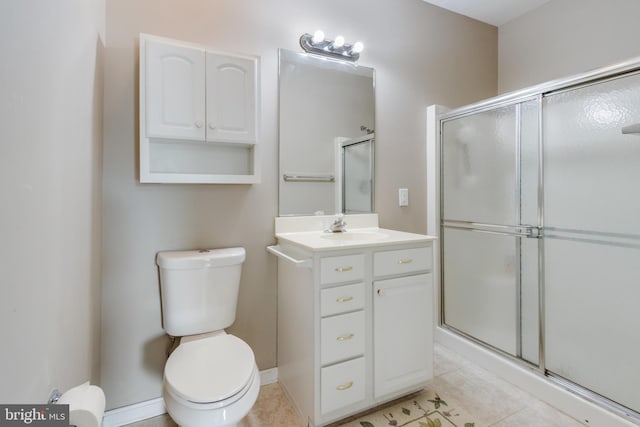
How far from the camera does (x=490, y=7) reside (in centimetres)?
254

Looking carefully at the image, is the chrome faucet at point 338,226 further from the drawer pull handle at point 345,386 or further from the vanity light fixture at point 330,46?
the vanity light fixture at point 330,46

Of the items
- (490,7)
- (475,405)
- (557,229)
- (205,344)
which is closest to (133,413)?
(205,344)

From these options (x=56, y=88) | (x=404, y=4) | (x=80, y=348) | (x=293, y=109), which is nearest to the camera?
(x=56, y=88)

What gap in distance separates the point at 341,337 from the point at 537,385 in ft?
3.95

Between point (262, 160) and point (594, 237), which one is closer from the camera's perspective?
point (594, 237)

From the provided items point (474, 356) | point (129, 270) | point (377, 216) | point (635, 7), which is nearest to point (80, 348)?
point (129, 270)

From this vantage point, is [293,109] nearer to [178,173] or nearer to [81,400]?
[178,173]

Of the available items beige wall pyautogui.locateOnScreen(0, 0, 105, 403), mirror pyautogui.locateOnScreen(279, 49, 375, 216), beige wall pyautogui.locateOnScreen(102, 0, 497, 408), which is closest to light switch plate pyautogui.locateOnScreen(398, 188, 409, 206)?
beige wall pyautogui.locateOnScreen(102, 0, 497, 408)

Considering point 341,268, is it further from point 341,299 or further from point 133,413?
point 133,413

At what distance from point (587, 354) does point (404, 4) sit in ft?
8.29

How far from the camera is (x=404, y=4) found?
92.9 inches

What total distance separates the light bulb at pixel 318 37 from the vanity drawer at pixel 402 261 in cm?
135

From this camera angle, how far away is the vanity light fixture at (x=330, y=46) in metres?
1.96

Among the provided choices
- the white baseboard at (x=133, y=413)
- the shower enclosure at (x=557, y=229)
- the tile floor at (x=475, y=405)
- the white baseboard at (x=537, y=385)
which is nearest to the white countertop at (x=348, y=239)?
the shower enclosure at (x=557, y=229)
